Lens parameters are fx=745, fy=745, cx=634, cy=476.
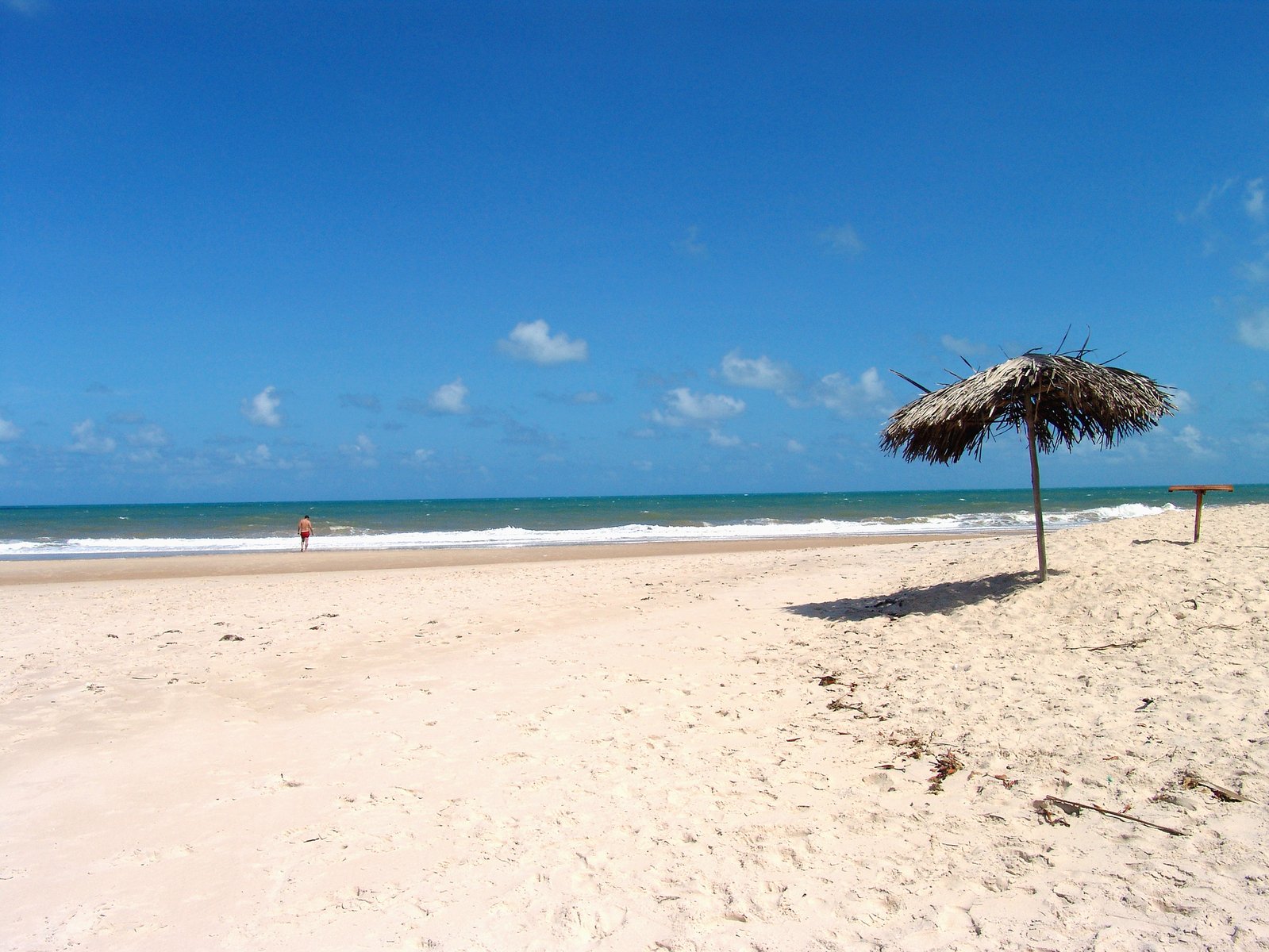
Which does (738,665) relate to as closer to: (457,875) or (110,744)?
(457,875)

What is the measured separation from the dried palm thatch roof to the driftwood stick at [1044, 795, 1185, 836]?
4.30 meters

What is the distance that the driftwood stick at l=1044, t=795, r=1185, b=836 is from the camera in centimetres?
327

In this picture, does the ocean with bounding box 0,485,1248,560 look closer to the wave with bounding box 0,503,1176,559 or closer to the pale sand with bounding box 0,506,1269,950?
the wave with bounding box 0,503,1176,559

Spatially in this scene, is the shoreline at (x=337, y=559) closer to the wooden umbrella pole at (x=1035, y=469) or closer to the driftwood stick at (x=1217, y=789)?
the wooden umbrella pole at (x=1035, y=469)

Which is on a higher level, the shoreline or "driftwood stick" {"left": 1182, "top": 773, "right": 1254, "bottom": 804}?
"driftwood stick" {"left": 1182, "top": 773, "right": 1254, "bottom": 804}

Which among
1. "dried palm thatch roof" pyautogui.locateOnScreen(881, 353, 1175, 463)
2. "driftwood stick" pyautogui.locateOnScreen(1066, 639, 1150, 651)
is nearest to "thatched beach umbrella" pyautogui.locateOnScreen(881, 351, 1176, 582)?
"dried palm thatch roof" pyautogui.locateOnScreen(881, 353, 1175, 463)

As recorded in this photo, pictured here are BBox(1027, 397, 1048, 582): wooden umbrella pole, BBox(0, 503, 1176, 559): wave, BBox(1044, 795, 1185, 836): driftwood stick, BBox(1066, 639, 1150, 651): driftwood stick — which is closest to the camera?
BBox(1044, 795, 1185, 836): driftwood stick

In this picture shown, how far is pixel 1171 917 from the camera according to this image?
271 cm

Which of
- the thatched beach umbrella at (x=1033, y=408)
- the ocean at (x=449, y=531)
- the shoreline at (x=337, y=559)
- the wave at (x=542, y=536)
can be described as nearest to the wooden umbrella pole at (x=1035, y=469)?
the thatched beach umbrella at (x=1033, y=408)

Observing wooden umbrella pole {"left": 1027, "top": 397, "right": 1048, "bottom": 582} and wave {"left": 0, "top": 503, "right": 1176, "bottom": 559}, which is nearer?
wooden umbrella pole {"left": 1027, "top": 397, "right": 1048, "bottom": 582}

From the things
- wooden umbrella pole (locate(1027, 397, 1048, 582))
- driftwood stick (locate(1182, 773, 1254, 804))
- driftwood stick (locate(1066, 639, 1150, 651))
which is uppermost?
wooden umbrella pole (locate(1027, 397, 1048, 582))

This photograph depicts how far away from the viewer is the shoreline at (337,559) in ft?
56.7

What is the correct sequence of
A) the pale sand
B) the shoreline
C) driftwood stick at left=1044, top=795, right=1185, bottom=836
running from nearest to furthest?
the pale sand → driftwood stick at left=1044, top=795, right=1185, bottom=836 → the shoreline

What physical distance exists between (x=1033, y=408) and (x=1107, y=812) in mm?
4997
